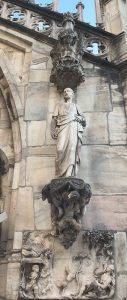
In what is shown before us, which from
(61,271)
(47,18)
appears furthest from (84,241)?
(47,18)

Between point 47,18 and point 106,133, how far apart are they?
2.75 meters

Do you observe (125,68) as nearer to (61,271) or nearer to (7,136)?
(7,136)

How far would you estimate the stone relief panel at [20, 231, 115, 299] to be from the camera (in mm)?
5004

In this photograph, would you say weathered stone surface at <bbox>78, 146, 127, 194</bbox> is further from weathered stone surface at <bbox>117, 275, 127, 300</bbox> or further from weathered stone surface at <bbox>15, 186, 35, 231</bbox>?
weathered stone surface at <bbox>117, 275, 127, 300</bbox>

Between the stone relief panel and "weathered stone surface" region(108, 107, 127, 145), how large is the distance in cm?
140

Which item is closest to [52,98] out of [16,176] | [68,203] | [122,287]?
[16,176]

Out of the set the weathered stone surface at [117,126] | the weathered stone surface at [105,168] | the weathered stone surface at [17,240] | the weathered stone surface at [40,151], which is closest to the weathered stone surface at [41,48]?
the weathered stone surface at [117,126]

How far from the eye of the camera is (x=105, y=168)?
599cm

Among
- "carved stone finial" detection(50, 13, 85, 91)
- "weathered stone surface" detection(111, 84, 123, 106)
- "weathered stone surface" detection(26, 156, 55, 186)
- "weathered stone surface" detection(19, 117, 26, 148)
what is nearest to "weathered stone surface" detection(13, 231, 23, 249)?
"weathered stone surface" detection(26, 156, 55, 186)

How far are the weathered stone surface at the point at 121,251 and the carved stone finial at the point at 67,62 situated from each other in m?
2.38

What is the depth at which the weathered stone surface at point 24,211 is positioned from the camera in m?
5.57

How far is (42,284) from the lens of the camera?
5066 mm

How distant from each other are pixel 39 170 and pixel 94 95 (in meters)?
1.52

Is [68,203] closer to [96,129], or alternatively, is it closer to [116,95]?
[96,129]
